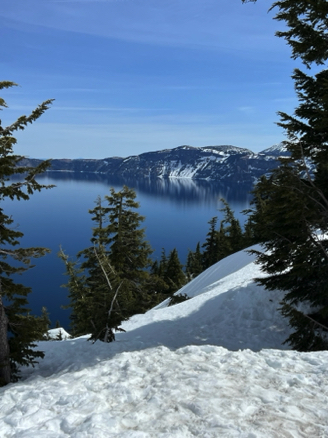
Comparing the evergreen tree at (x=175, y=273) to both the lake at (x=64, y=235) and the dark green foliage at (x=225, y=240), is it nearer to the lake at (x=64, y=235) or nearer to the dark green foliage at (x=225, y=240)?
the dark green foliage at (x=225, y=240)

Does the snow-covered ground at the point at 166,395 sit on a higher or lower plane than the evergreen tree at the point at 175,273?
higher

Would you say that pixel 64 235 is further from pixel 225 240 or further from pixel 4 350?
pixel 4 350

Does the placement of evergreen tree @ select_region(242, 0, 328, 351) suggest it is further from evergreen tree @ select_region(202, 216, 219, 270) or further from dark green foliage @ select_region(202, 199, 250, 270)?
evergreen tree @ select_region(202, 216, 219, 270)

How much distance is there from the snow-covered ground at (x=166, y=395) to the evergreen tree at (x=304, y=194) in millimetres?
2534

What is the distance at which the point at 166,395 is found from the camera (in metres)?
6.68

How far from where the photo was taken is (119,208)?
1071 inches

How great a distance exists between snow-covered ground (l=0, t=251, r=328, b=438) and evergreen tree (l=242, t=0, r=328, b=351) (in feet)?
8.31

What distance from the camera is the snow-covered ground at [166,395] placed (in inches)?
212

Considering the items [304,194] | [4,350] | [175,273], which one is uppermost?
[304,194]

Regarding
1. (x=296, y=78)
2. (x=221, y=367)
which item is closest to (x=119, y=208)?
(x=296, y=78)

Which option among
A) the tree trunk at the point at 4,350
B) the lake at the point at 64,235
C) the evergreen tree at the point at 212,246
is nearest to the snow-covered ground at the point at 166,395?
the tree trunk at the point at 4,350

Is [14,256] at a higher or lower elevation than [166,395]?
higher

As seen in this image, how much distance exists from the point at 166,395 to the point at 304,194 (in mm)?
7151

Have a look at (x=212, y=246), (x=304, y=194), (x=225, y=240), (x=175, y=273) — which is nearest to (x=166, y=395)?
(x=304, y=194)
